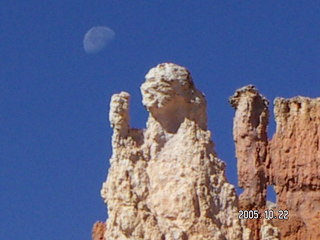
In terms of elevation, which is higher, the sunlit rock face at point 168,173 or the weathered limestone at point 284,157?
the weathered limestone at point 284,157

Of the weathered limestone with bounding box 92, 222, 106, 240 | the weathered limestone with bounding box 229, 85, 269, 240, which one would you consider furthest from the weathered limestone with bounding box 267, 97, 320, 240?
the weathered limestone with bounding box 92, 222, 106, 240

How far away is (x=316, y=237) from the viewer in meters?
39.5

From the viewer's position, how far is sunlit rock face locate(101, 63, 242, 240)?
22594mm

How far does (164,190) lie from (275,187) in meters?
18.5

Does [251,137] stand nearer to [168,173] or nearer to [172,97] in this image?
[172,97]

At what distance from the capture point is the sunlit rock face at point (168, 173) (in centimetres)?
2259

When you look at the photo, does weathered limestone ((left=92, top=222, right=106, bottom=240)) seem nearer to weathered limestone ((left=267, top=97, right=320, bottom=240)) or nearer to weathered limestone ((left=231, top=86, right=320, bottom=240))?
weathered limestone ((left=231, top=86, right=320, bottom=240))

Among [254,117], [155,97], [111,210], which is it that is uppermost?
[254,117]

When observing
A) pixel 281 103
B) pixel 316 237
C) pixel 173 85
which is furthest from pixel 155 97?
pixel 281 103

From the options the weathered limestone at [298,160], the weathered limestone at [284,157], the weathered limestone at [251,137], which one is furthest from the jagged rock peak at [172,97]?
the weathered limestone at [298,160]

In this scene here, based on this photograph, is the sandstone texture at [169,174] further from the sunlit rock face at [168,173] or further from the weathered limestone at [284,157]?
the weathered limestone at [284,157]

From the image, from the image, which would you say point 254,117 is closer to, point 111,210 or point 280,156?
point 280,156

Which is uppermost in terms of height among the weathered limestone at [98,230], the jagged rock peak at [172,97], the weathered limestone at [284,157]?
the weathered limestone at [284,157]

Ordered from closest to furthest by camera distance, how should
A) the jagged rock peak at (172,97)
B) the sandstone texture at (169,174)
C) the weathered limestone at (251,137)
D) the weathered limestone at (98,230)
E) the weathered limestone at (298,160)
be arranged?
the sandstone texture at (169,174)
the jagged rock peak at (172,97)
the weathered limestone at (98,230)
the weathered limestone at (251,137)
the weathered limestone at (298,160)
